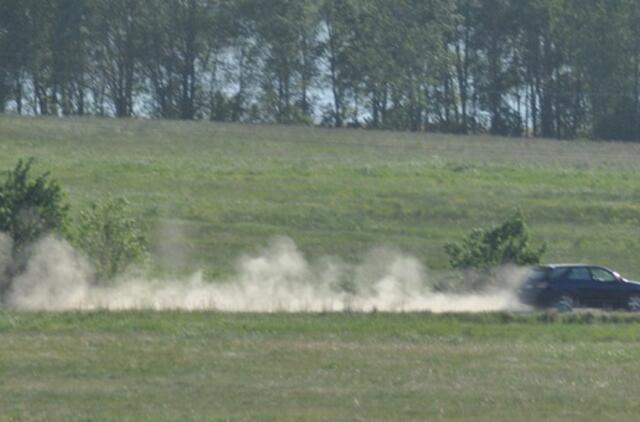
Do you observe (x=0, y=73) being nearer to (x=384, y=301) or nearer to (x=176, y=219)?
(x=176, y=219)

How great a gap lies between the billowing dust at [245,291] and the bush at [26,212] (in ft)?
1.10

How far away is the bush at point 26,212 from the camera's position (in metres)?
37.0

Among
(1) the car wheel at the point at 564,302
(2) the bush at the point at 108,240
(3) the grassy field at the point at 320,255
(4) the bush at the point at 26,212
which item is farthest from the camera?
(2) the bush at the point at 108,240

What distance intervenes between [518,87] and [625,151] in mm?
22024

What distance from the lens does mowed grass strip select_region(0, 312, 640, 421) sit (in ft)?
67.7

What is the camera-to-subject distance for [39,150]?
62500 mm

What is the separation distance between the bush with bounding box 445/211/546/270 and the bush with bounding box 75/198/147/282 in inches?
318

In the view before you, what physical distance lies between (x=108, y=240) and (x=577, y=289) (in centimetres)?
1134

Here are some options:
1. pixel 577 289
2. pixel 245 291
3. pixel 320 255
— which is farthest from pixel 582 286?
pixel 320 255

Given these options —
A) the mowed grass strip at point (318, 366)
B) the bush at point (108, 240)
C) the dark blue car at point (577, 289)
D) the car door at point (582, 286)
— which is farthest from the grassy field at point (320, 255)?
the bush at point (108, 240)

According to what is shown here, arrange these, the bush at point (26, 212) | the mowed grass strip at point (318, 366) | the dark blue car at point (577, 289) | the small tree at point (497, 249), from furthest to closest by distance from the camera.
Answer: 1. the small tree at point (497, 249)
2. the bush at point (26, 212)
3. the dark blue car at point (577, 289)
4. the mowed grass strip at point (318, 366)

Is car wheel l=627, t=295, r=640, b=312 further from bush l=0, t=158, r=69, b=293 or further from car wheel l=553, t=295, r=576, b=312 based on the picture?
bush l=0, t=158, r=69, b=293

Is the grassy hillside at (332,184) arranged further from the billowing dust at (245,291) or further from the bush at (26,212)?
the bush at (26,212)

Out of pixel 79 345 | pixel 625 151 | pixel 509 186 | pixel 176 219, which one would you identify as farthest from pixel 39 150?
pixel 79 345
